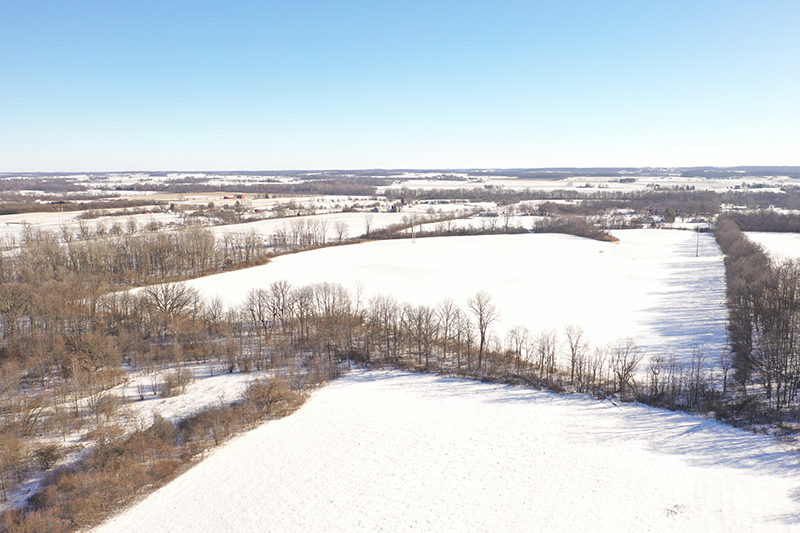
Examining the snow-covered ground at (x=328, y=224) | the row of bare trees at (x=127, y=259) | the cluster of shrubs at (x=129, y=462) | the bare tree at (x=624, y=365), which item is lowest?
the cluster of shrubs at (x=129, y=462)

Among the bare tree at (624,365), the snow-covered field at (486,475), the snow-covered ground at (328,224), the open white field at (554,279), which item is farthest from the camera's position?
the snow-covered ground at (328,224)

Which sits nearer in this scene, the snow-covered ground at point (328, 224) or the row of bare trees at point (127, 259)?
the row of bare trees at point (127, 259)

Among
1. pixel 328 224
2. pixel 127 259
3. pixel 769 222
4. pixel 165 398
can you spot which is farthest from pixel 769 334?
pixel 328 224

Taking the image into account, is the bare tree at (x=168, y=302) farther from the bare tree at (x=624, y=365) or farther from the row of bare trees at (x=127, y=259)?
the bare tree at (x=624, y=365)

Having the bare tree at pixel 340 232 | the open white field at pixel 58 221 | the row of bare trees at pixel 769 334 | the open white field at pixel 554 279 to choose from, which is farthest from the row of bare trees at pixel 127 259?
the row of bare trees at pixel 769 334

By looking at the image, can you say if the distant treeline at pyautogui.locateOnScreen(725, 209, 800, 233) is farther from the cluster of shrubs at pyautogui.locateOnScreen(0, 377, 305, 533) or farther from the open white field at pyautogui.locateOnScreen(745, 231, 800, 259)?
the cluster of shrubs at pyautogui.locateOnScreen(0, 377, 305, 533)

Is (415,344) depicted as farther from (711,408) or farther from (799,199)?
(799,199)
